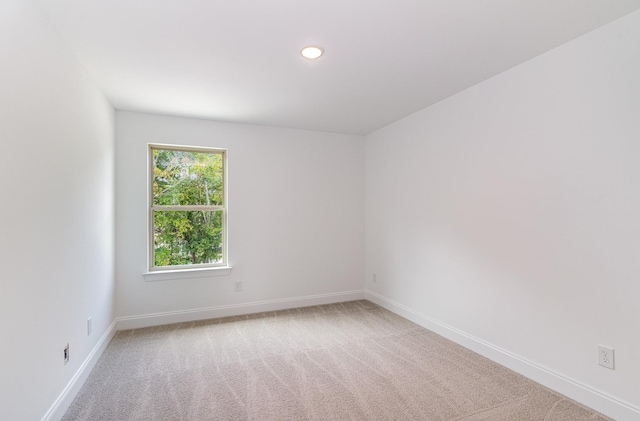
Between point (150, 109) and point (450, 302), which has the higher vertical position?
point (150, 109)

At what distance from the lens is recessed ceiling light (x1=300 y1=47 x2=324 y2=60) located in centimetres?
216

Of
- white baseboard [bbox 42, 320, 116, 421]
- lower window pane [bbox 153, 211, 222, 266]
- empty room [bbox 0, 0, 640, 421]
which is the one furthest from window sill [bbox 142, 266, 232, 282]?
white baseboard [bbox 42, 320, 116, 421]

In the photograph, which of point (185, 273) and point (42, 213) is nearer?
point (42, 213)

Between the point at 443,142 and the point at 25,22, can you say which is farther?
the point at 443,142

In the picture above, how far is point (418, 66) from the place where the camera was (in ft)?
7.97

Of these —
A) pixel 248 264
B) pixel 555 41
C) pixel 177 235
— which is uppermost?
pixel 555 41

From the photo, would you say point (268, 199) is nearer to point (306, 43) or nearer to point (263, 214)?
point (263, 214)

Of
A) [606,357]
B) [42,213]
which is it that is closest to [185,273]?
[42,213]

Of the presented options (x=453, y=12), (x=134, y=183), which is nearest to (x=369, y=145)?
(x=453, y=12)

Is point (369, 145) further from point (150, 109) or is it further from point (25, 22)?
point (25, 22)

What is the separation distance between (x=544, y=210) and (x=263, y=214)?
2.96 meters

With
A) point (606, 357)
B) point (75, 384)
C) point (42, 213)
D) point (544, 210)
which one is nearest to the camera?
point (42, 213)

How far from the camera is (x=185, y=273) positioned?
11.8 ft

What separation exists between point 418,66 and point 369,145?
2022 mm
